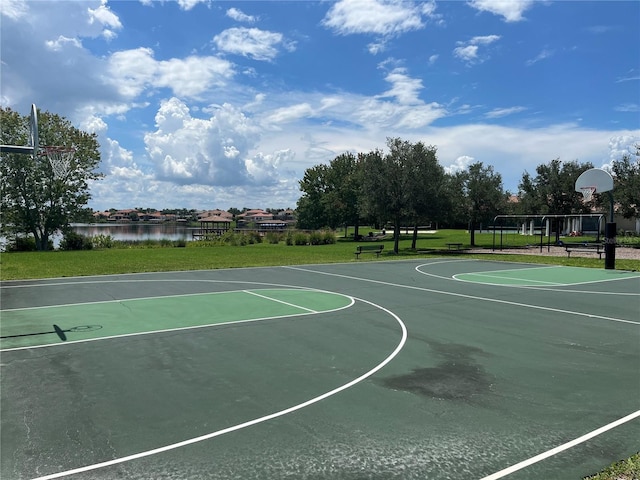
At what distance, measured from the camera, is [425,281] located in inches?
742

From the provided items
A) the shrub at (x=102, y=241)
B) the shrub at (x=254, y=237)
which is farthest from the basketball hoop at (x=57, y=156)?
the shrub at (x=254, y=237)

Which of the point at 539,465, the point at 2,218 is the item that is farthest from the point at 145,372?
the point at 2,218

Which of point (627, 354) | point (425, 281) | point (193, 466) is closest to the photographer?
point (193, 466)

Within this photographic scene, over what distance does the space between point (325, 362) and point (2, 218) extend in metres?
46.2

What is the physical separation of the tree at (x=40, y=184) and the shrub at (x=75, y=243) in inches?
142

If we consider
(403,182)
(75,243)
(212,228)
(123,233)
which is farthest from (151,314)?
(212,228)

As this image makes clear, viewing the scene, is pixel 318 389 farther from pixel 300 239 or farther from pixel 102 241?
pixel 300 239

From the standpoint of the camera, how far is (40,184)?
44.7 meters

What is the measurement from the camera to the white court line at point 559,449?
439 centimetres

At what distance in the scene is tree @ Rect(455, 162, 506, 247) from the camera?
4088cm

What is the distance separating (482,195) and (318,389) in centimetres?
3761

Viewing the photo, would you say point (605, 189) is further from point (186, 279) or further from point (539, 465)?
point (539, 465)

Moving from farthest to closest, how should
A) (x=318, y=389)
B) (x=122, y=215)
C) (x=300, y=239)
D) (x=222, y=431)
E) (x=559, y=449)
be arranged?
1. (x=122, y=215)
2. (x=300, y=239)
3. (x=318, y=389)
4. (x=222, y=431)
5. (x=559, y=449)

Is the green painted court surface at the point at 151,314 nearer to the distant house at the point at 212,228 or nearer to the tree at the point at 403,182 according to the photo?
the tree at the point at 403,182
